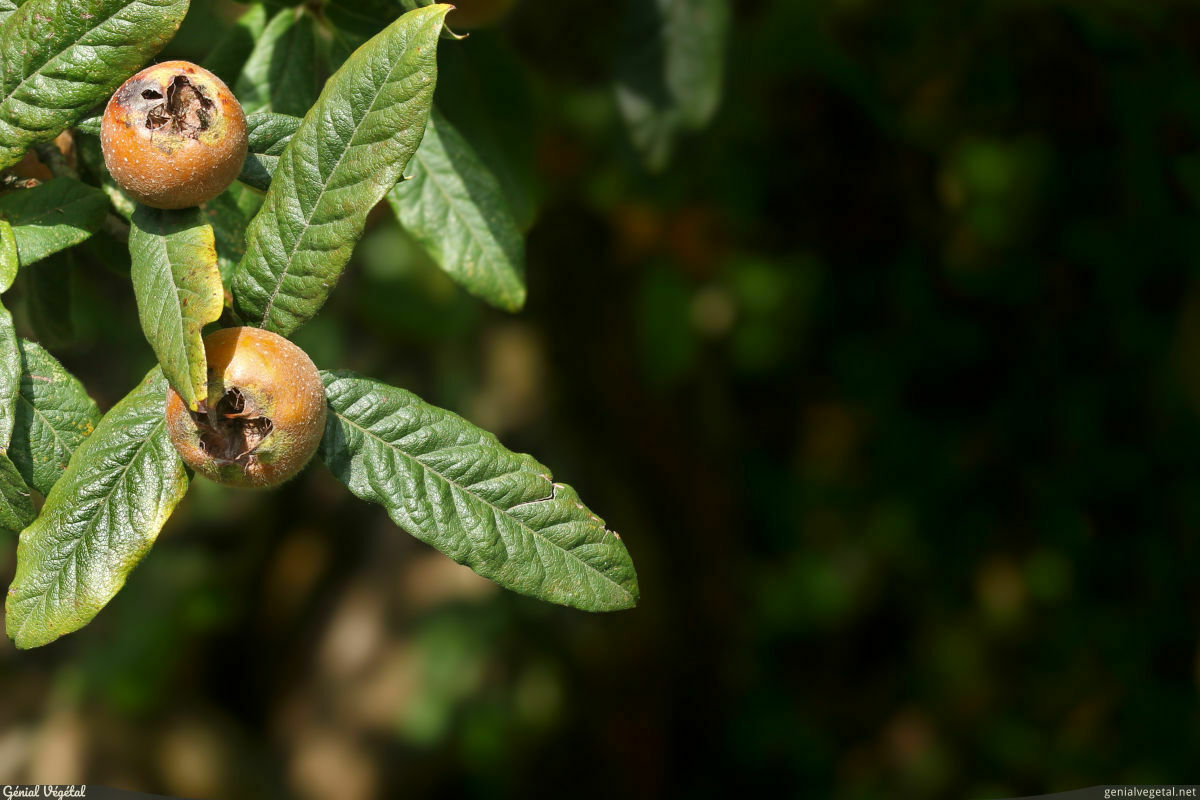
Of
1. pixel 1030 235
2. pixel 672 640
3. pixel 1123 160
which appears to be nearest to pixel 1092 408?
pixel 1030 235

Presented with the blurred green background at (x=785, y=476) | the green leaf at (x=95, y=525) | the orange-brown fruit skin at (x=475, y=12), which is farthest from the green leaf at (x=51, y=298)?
the blurred green background at (x=785, y=476)

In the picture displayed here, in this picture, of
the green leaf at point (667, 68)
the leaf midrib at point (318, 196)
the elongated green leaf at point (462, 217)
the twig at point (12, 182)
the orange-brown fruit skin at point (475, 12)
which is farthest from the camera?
Answer: the green leaf at point (667, 68)

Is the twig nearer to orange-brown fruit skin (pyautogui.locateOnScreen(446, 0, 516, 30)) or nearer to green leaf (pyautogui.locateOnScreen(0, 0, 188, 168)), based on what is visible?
green leaf (pyautogui.locateOnScreen(0, 0, 188, 168))

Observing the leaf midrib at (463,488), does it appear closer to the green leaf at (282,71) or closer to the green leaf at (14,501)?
the green leaf at (14,501)

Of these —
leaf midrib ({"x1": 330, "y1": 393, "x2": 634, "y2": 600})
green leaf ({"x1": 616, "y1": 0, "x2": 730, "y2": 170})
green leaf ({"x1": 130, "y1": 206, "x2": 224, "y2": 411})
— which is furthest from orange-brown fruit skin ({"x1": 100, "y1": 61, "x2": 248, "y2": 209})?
green leaf ({"x1": 616, "y1": 0, "x2": 730, "y2": 170})

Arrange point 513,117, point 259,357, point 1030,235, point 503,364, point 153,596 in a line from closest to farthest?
1. point 259,357
2. point 513,117
3. point 153,596
4. point 503,364
5. point 1030,235

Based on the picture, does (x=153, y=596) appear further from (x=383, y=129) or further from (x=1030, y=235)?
(x=1030, y=235)

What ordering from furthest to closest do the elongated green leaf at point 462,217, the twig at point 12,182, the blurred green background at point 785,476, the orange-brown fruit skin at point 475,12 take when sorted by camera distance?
the blurred green background at point 785,476
the orange-brown fruit skin at point 475,12
the elongated green leaf at point 462,217
the twig at point 12,182
